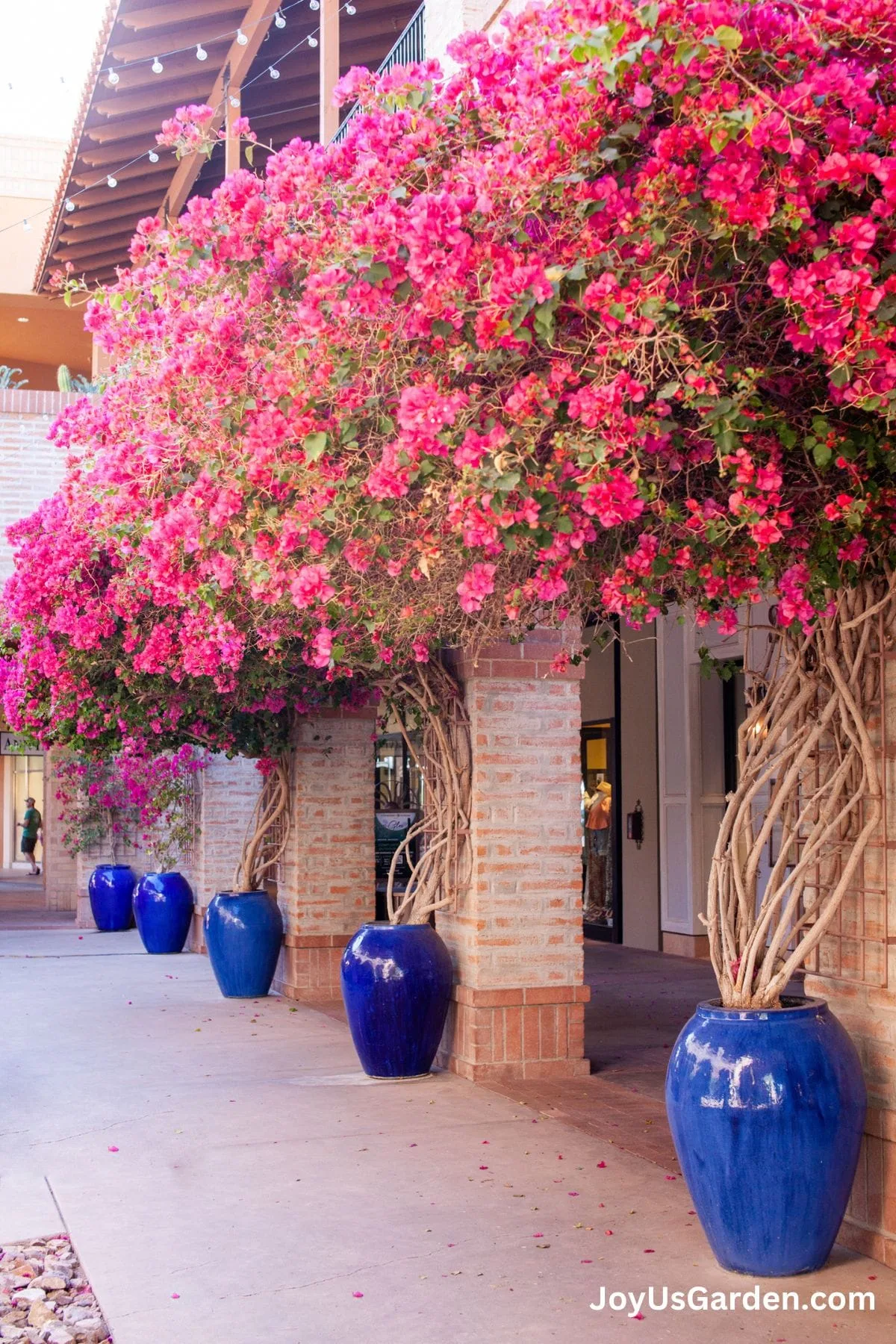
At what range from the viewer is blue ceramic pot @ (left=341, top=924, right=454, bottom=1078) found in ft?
23.5

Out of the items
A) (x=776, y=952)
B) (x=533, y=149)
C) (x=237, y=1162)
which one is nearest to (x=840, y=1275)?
(x=776, y=952)

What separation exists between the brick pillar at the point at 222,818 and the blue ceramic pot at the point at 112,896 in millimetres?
2794

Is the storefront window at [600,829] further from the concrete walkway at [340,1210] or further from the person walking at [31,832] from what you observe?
the person walking at [31,832]

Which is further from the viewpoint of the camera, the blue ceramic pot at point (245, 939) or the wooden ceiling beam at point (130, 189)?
the wooden ceiling beam at point (130, 189)

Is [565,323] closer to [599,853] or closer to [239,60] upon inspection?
[239,60]

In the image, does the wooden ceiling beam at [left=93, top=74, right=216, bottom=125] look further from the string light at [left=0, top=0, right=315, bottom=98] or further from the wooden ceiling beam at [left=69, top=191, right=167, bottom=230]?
the wooden ceiling beam at [left=69, top=191, right=167, bottom=230]

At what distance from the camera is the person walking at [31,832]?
85.4 feet

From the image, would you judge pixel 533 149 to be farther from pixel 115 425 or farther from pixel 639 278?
pixel 115 425

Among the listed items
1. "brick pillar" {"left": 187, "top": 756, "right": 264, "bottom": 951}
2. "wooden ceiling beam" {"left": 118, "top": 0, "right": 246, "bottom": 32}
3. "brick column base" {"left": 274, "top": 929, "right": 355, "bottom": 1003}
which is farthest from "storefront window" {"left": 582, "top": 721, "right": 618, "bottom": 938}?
"wooden ceiling beam" {"left": 118, "top": 0, "right": 246, "bottom": 32}

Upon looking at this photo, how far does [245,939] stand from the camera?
1038 centimetres

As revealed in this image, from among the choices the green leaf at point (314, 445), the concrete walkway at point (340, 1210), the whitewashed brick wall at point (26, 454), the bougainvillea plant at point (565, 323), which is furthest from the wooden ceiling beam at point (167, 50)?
the green leaf at point (314, 445)

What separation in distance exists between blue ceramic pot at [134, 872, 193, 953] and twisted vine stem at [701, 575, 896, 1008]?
10.0 m

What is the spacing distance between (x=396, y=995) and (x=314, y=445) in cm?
418

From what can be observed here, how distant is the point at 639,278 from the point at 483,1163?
387cm
